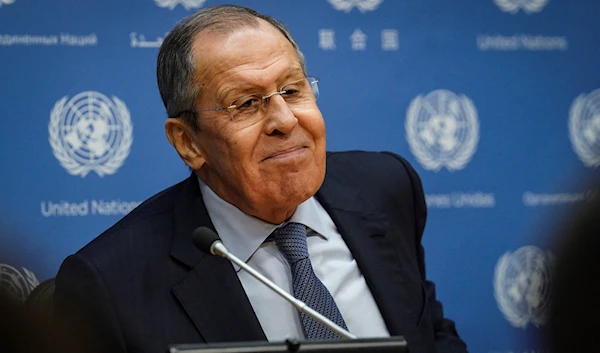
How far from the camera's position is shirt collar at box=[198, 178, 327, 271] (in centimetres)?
277

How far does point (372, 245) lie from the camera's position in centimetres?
293

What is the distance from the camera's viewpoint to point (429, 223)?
4.05m

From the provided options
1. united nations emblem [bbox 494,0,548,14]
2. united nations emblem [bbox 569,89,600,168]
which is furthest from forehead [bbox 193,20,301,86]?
united nations emblem [bbox 569,89,600,168]

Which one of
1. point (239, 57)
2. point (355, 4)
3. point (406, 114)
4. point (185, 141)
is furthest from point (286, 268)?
point (355, 4)

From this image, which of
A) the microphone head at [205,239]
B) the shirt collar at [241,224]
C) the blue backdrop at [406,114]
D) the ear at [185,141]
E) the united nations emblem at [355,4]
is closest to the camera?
the microphone head at [205,239]

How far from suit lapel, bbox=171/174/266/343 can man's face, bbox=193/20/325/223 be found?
0.24 meters

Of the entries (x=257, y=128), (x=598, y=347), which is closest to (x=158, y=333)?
(x=257, y=128)

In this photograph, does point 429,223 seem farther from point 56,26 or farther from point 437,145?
point 56,26

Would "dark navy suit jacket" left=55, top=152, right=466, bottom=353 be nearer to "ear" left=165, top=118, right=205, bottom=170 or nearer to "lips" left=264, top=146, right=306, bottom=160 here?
"ear" left=165, top=118, right=205, bottom=170

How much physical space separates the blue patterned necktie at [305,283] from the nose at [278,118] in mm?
331

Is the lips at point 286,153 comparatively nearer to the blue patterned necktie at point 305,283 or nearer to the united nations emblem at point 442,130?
the blue patterned necktie at point 305,283

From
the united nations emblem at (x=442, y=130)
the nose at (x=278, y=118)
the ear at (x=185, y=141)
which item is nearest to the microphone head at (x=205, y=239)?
the nose at (x=278, y=118)

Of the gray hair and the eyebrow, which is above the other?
the gray hair

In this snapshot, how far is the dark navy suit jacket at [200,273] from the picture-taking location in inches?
100
